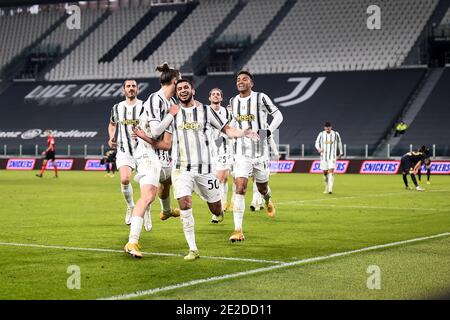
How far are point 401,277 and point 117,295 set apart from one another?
3.25 m

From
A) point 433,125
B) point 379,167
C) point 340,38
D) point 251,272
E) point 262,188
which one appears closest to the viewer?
point 251,272

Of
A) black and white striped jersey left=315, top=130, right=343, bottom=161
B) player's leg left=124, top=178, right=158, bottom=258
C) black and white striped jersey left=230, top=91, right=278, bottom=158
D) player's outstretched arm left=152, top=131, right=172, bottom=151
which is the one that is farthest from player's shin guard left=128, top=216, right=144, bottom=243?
black and white striped jersey left=315, top=130, right=343, bottom=161

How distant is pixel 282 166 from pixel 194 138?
33.5 m

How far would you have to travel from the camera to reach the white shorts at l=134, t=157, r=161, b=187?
11.5 m

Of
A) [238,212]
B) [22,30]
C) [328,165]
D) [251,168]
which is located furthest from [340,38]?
[238,212]

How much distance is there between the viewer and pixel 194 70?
5666cm

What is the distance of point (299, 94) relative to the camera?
168 ft

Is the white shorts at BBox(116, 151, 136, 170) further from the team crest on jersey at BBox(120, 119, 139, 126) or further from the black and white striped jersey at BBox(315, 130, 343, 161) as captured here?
the black and white striped jersey at BBox(315, 130, 343, 161)

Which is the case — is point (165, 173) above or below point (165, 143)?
below

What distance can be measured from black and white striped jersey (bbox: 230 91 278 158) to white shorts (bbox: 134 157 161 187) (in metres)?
2.65

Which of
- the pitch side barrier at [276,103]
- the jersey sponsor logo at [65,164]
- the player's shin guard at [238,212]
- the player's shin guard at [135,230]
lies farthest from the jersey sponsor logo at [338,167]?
the player's shin guard at [135,230]

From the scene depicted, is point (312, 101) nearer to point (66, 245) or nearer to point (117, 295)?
point (66, 245)

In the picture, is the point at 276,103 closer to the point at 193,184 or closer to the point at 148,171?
the point at 148,171

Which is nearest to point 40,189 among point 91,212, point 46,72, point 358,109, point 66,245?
point 91,212
